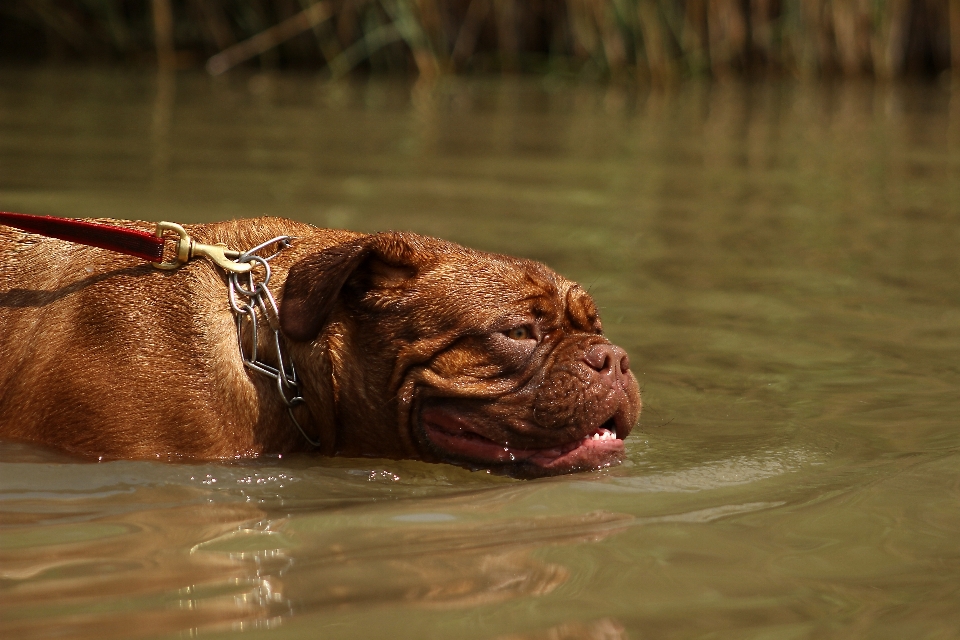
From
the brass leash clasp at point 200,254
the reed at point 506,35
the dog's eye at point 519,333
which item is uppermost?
the reed at point 506,35

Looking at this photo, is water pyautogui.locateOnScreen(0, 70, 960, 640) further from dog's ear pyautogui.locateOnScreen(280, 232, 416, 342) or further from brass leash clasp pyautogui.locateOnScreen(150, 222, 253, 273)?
brass leash clasp pyautogui.locateOnScreen(150, 222, 253, 273)

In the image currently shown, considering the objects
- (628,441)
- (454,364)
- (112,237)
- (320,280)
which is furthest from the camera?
(628,441)

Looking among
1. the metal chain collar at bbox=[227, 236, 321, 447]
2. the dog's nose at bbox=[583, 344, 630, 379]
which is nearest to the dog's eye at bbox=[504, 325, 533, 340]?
the dog's nose at bbox=[583, 344, 630, 379]

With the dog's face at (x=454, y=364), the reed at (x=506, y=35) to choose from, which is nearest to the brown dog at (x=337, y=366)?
the dog's face at (x=454, y=364)

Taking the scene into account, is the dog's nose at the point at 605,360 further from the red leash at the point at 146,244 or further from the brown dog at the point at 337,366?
the red leash at the point at 146,244

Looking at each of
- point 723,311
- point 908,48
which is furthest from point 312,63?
point 723,311

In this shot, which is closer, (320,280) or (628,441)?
(320,280)

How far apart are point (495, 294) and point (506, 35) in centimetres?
1306

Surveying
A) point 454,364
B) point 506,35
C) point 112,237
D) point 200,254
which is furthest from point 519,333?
point 506,35

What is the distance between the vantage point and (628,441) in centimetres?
502

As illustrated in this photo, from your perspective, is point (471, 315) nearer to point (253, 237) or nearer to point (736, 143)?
point (253, 237)

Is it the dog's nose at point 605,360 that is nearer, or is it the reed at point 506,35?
the dog's nose at point 605,360

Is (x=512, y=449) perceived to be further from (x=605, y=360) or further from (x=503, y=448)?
(x=605, y=360)

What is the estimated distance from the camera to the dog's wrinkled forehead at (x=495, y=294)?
457cm
